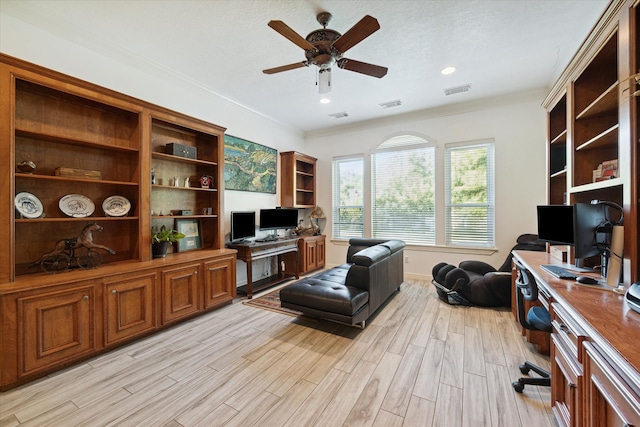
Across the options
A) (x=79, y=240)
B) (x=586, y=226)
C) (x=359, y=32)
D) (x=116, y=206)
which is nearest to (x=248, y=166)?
(x=116, y=206)

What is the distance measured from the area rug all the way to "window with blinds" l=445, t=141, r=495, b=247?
309cm

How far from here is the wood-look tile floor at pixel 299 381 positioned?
1675mm

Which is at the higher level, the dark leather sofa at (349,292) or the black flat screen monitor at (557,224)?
the black flat screen monitor at (557,224)

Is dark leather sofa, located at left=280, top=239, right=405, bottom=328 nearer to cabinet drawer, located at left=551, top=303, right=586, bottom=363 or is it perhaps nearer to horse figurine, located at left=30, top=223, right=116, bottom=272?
cabinet drawer, located at left=551, top=303, right=586, bottom=363

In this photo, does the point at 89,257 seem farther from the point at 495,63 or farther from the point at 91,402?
the point at 495,63

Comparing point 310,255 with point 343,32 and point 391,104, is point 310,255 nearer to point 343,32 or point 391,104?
point 391,104

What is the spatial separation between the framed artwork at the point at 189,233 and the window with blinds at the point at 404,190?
3279 mm

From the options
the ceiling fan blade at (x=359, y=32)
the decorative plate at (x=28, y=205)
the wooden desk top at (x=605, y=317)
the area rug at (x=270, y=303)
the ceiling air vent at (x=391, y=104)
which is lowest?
the area rug at (x=270, y=303)

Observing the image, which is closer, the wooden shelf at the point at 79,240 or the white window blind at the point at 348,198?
the wooden shelf at the point at 79,240

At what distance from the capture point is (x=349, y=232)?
564 cm

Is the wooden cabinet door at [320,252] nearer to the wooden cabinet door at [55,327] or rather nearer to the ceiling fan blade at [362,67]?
the ceiling fan blade at [362,67]

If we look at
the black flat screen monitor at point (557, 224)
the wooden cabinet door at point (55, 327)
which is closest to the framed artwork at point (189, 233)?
the wooden cabinet door at point (55, 327)

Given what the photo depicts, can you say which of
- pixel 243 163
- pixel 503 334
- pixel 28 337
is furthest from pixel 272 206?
pixel 503 334

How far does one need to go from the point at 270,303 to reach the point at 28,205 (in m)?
2.67
